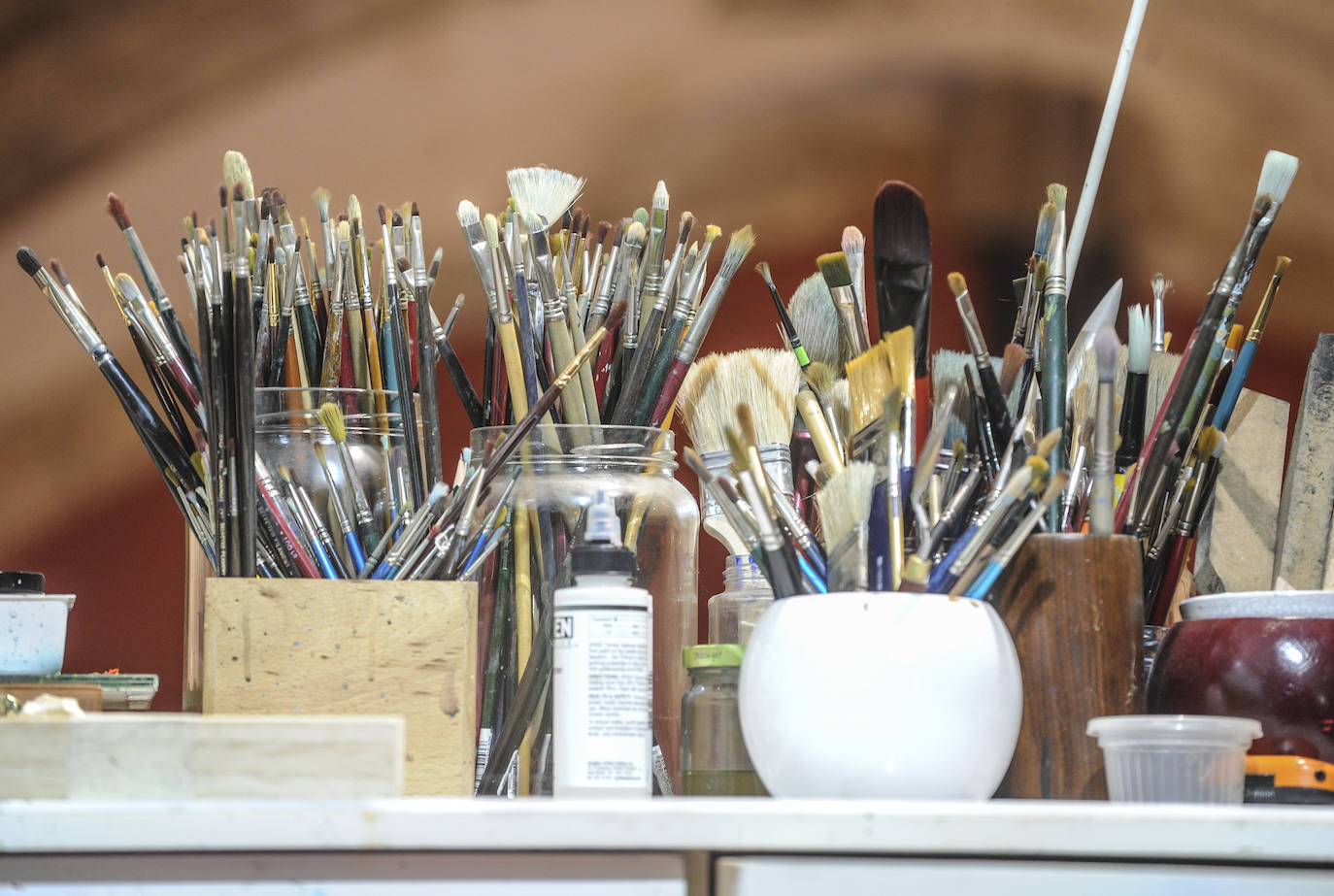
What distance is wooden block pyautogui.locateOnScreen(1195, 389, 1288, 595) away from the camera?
32.8 inches

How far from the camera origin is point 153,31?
102 cm

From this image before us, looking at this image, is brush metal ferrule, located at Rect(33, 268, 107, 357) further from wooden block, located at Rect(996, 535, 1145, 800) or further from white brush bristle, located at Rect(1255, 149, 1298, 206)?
white brush bristle, located at Rect(1255, 149, 1298, 206)

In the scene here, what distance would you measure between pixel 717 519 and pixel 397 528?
9.3 inches

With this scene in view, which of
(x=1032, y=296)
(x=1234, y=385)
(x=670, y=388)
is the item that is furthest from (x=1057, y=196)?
(x=670, y=388)

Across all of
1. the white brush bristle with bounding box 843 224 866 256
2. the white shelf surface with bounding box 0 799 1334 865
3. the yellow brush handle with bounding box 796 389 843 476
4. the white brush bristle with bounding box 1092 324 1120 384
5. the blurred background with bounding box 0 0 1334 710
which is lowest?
the white shelf surface with bounding box 0 799 1334 865

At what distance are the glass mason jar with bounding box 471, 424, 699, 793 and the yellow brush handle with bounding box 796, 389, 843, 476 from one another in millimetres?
103

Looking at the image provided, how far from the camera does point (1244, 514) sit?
84 centimetres

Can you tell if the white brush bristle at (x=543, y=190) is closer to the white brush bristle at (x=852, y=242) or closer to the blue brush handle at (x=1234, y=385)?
the white brush bristle at (x=852, y=242)

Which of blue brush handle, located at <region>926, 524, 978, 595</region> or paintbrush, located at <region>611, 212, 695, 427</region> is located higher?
paintbrush, located at <region>611, 212, 695, 427</region>

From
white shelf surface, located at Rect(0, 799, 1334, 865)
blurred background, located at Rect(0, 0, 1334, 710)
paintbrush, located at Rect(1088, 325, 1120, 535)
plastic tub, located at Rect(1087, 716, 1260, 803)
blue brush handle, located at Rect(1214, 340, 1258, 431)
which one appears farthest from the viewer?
blurred background, located at Rect(0, 0, 1334, 710)

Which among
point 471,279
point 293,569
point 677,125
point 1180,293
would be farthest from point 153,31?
point 1180,293

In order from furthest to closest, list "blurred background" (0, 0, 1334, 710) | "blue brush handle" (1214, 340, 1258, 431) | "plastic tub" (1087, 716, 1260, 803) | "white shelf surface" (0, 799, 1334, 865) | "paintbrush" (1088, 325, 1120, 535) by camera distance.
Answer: "blurred background" (0, 0, 1334, 710)
"blue brush handle" (1214, 340, 1258, 431)
"paintbrush" (1088, 325, 1120, 535)
"plastic tub" (1087, 716, 1260, 803)
"white shelf surface" (0, 799, 1334, 865)

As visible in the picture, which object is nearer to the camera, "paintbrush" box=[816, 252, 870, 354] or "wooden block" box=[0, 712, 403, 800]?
"wooden block" box=[0, 712, 403, 800]

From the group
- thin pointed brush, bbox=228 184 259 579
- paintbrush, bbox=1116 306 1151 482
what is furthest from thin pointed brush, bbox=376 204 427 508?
paintbrush, bbox=1116 306 1151 482
